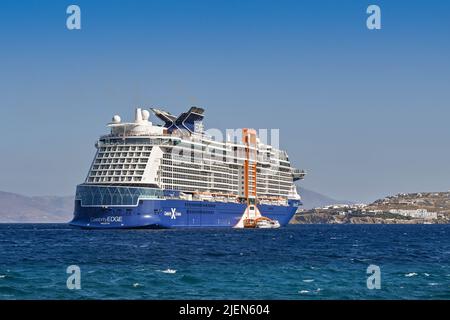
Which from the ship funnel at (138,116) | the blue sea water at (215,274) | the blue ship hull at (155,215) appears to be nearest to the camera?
the blue sea water at (215,274)

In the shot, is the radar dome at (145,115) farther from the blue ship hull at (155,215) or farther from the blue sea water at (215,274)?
the blue sea water at (215,274)

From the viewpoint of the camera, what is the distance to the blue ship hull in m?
104

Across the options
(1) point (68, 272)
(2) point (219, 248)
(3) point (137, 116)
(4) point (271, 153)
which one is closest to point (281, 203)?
(4) point (271, 153)

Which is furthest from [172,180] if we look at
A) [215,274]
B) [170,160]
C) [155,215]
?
[215,274]

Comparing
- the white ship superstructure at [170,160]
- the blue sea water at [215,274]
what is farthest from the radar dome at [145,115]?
the blue sea water at [215,274]

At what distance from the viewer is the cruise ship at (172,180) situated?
105625 mm

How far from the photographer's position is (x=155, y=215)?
10612cm

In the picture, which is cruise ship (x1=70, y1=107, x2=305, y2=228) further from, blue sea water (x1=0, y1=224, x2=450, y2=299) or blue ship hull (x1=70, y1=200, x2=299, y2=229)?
blue sea water (x1=0, y1=224, x2=450, y2=299)

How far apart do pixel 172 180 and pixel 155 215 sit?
41.7ft

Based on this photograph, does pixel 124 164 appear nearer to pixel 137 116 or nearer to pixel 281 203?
pixel 137 116

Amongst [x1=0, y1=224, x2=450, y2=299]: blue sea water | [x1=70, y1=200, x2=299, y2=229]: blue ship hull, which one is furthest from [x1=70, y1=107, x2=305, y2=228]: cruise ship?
[x1=0, y1=224, x2=450, y2=299]: blue sea water

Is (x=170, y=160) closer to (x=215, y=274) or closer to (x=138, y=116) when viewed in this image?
(x=138, y=116)
